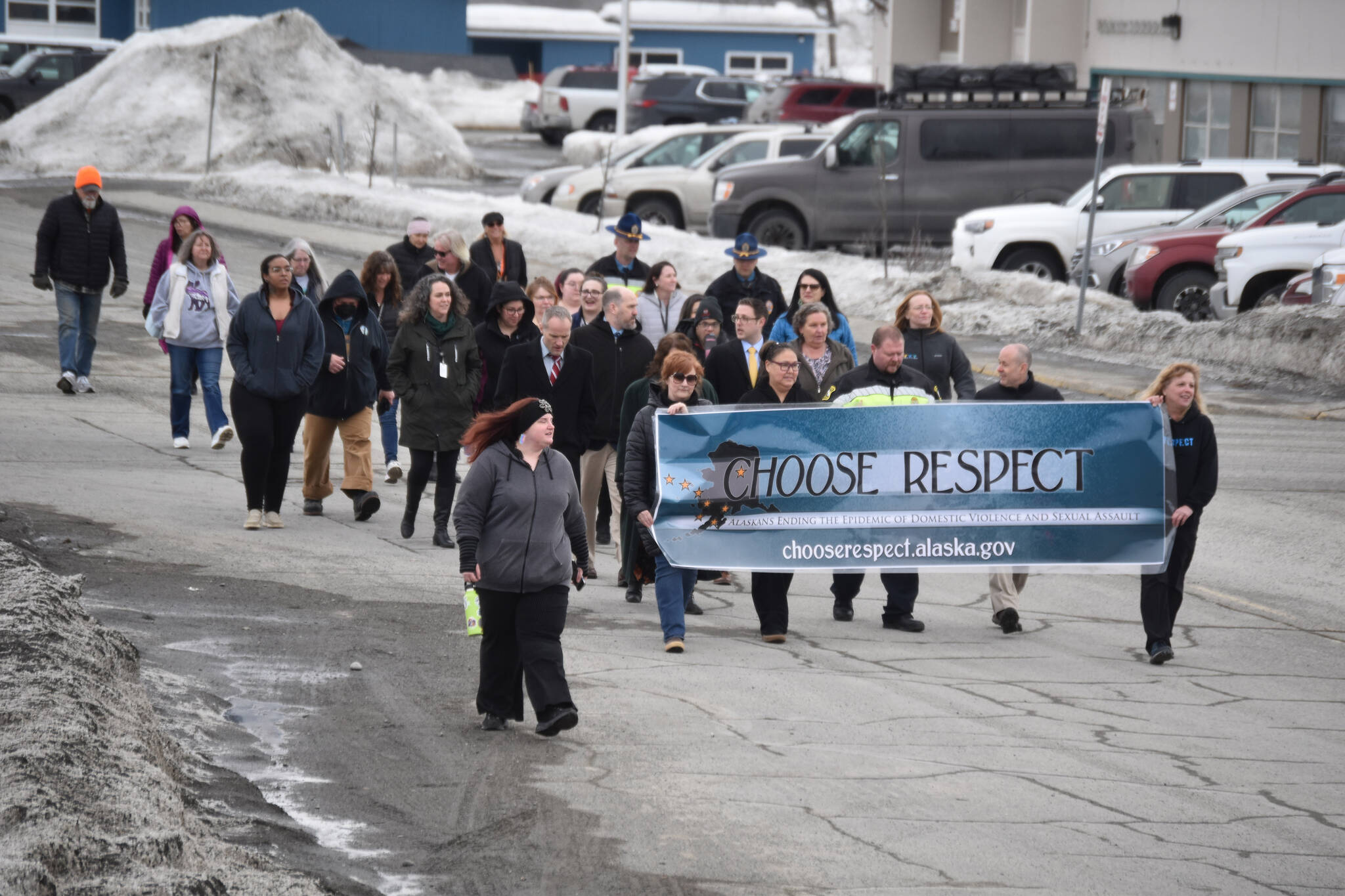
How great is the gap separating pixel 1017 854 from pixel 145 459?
8.69 m

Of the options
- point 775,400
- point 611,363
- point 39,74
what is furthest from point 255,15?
point 775,400

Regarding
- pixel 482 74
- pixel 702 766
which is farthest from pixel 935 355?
pixel 482 74

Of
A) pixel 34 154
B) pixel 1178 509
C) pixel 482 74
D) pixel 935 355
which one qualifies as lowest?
pixel 1178 509

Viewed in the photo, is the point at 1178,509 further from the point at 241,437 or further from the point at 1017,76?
the point at 1017,76

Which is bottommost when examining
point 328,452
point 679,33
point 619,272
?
point 328,452

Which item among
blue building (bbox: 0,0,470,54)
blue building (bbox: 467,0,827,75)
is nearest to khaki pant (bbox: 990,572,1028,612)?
blue building (bbox: 0,0,470,54)

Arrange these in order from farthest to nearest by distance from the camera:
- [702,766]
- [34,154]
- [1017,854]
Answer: [34,154] → [702,766] → [1017,854]

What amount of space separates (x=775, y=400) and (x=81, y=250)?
7471 mm

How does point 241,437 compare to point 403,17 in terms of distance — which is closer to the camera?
point 241,437

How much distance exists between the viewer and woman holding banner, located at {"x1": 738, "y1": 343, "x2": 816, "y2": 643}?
891cm

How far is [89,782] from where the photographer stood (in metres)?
5.12

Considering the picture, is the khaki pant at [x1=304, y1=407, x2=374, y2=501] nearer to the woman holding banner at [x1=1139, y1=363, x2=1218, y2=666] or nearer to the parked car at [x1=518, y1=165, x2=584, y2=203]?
the woman holding banner at [x1=1139, y1=363, x2=1218, y2=666]

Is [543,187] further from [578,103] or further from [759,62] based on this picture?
[759,62]

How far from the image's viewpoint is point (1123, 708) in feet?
25.8
